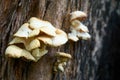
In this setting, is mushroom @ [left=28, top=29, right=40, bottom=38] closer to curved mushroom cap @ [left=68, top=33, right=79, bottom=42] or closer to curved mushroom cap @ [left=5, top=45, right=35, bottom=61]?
curved mushroom cap @ [left=5, top=45, right=35, bottom=61]

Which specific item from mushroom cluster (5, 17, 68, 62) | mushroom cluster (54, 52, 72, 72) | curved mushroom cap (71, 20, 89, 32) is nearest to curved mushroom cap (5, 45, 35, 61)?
mushroom cluster (5, 17, 68, 62)

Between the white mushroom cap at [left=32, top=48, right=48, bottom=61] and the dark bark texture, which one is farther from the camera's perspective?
the dark bark texture

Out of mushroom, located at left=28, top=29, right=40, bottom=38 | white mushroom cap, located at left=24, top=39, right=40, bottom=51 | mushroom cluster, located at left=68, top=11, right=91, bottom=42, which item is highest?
mushroom cluster, located at left=68, top=11, right=91, bottom=42

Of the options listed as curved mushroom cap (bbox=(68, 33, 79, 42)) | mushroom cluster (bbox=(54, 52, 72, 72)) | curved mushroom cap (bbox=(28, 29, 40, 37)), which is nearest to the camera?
curved mushroom cap (bbox=(28, 29, 40, 37))

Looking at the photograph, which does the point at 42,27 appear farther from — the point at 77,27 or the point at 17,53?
the point at 77,27

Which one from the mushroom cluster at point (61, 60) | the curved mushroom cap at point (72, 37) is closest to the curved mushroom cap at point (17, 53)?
the mushroom cluster at point (61, 60)
